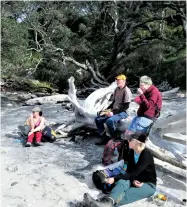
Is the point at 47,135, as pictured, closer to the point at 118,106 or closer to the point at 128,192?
the point at 118,106

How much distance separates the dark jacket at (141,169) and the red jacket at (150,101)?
4.29 ft

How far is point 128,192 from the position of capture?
418 cm

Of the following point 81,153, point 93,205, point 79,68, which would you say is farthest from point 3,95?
point 93,205

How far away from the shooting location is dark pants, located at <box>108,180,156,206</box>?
161 inches

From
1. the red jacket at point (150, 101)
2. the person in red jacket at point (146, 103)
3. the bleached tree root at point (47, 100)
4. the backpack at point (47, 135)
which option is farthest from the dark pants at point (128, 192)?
the bleached tree root at point (47, 100)

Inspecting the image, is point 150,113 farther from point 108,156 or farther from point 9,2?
point 9,2

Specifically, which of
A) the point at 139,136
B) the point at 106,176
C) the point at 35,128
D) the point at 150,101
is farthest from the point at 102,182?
the point at 35,128

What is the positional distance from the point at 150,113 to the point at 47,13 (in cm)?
1703

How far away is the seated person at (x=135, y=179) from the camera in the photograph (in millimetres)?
4133

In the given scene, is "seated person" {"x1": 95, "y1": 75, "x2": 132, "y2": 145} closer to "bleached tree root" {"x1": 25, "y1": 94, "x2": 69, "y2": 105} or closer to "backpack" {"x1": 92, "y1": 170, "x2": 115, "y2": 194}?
"backpack" {"x1": 92, "y1": 170, "x2": 115, "y2": 194}

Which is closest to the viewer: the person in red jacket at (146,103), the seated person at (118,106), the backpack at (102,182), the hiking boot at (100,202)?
the hiking boot at (100,202)

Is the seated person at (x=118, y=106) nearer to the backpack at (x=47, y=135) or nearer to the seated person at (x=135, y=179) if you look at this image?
the backpack at (x=47, y=135)

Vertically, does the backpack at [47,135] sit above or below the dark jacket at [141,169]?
below

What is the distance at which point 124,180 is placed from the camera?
13.9ft
